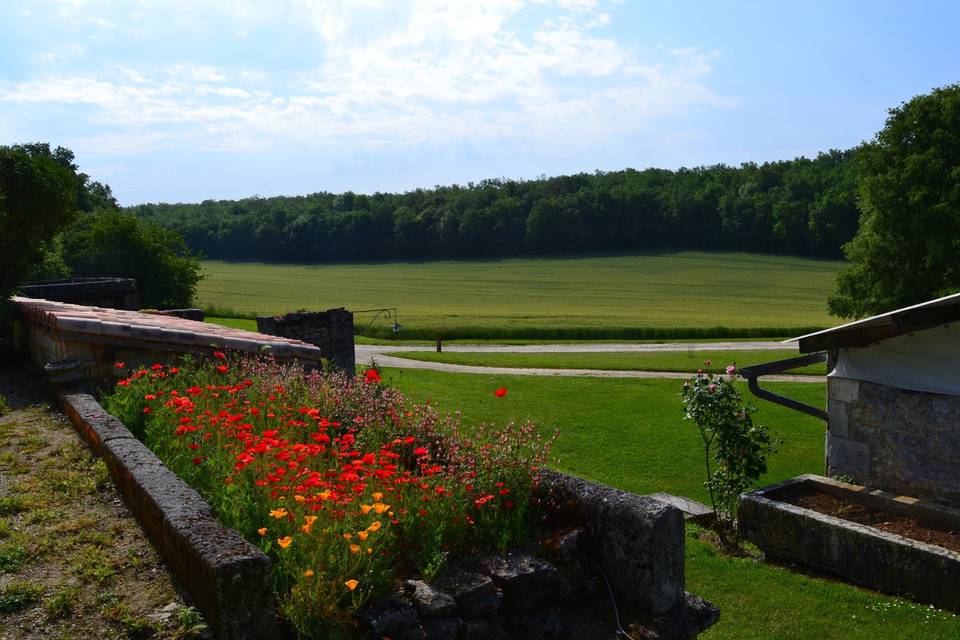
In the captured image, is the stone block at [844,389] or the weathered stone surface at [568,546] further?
the stone block at [844,389]

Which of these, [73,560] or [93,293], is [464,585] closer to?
[73,560]

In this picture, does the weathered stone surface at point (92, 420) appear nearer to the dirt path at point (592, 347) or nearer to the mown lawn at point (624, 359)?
the mown lawn at point (624, 359)

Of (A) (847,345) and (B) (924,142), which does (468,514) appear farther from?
(B) (924,142)

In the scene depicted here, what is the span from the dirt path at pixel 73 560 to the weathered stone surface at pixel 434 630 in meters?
0.85

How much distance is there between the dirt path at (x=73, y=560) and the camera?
317cm

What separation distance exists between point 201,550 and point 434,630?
3.38ft

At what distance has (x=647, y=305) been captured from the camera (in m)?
51.4

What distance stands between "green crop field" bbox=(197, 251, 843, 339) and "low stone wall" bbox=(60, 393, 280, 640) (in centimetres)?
3301

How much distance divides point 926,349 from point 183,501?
8.43 meters

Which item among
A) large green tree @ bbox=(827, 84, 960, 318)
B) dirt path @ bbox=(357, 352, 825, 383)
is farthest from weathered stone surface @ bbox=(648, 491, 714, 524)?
large green tree @ bbox=(827, 84, 960, 318)

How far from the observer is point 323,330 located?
1739 cm

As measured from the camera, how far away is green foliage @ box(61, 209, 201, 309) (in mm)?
31938

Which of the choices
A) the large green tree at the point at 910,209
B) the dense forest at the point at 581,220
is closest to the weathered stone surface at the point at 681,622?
the large green tree at the point at 910,209

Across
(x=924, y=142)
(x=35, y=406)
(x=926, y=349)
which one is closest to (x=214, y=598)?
(x=35, y=406)
